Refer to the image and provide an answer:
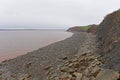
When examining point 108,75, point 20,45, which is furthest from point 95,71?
point 20,45

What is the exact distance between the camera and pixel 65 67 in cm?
1920

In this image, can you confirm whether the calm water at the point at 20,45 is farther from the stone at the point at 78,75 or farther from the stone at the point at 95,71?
the stone at the point at 95,71

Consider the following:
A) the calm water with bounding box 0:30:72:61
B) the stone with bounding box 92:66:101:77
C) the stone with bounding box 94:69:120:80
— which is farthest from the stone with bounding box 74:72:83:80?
the calm water with bounding box 0:30:72:61

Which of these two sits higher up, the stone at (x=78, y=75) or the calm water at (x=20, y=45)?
the stone at (x=78, y=75)

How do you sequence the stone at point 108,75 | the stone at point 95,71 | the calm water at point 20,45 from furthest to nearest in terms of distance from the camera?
the calm water at point 20,45 < the stone at point 95,71 < the stone at point 108,75

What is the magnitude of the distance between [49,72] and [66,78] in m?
3.08

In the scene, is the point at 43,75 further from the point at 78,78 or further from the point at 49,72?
the point at 78,78

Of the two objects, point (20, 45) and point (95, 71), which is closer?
point (95, 71)

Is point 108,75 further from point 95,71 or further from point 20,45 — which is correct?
point 20,45

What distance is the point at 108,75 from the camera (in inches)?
569

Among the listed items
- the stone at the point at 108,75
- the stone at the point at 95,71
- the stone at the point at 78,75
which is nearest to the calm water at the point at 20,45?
the stone at the point at 78,75

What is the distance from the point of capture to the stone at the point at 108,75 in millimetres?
14070

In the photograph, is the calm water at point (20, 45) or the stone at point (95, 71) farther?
the calm water at point (20, 45)

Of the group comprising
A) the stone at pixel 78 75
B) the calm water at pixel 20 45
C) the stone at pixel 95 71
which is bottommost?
the calm water at pixel 20 45
